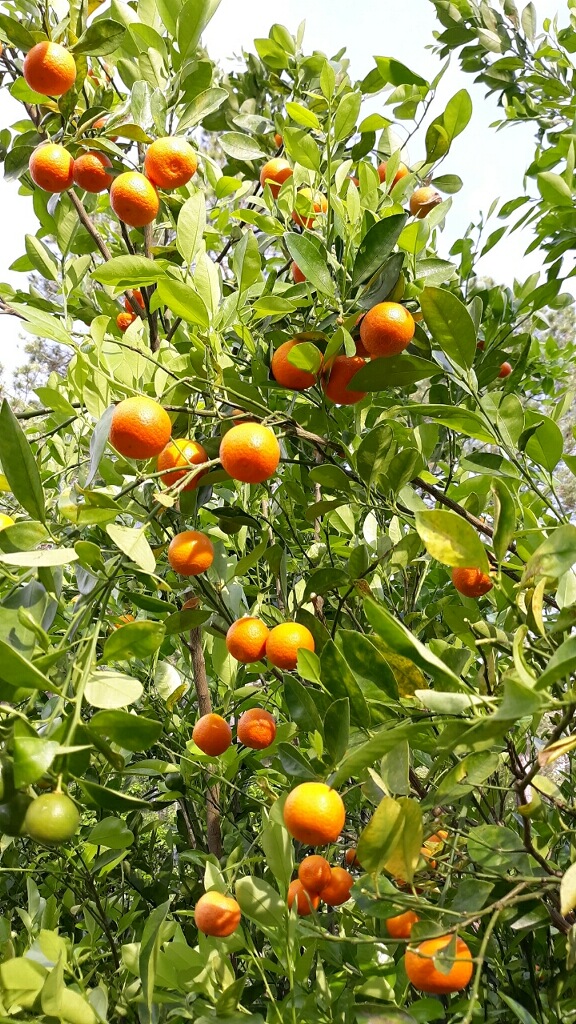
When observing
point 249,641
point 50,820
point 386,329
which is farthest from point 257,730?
point 386,329

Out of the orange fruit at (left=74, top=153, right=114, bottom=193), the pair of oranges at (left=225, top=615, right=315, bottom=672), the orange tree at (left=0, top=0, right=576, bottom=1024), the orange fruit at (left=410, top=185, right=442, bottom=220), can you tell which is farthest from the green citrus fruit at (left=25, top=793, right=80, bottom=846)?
the orange fruit at (left=410, top=185, right=442, bottom=220)

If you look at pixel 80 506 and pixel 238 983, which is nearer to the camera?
pixel 80 506

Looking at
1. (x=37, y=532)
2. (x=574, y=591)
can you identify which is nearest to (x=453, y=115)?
(x=574, y=591)

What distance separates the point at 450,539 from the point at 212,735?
66 centimetres

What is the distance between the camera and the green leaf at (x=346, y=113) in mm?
990

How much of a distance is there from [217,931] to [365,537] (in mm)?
551

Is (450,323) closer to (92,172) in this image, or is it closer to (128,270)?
(128,270)

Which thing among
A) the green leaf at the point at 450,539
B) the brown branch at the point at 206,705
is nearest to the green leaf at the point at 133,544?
the green leaf at the point at 450,539

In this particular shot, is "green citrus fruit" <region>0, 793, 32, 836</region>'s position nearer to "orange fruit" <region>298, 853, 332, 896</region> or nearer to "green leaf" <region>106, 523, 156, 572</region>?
"green leaf" <region>106, 523, 156, 572</region>

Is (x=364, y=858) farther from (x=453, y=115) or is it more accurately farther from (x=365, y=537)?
(x=453, y=115)

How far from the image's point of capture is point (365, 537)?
3.48 ft

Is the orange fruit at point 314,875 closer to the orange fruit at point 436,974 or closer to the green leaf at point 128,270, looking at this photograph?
the orange fruit at point 436,974

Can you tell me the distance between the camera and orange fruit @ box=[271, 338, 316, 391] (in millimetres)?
858

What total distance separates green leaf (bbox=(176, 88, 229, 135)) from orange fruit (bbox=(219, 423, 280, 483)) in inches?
22.3
